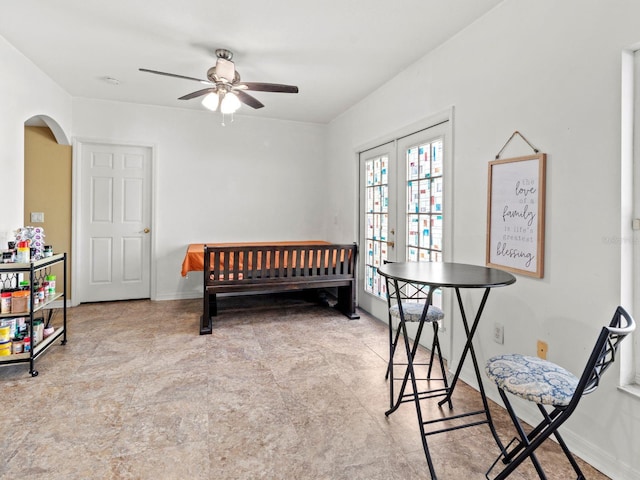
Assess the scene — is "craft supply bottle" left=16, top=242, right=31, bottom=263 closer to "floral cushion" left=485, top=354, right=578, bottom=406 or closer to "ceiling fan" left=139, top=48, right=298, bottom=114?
"ceiling fan" left=139, top=48, right=298, bottom=114

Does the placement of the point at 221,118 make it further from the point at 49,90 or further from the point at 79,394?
the point at 79,394

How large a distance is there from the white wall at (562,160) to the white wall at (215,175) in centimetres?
301

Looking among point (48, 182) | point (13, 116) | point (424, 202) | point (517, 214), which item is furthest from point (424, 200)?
point (48, 182)

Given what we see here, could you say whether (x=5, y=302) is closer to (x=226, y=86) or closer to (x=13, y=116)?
(x=13, y=116)

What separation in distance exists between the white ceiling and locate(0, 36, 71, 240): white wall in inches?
5.4

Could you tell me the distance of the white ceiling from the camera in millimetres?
2367

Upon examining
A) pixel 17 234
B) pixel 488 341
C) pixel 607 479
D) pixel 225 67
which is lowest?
pixel 607 479

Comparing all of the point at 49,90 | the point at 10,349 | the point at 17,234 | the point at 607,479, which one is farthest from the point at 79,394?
the point at 49,90

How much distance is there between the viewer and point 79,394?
225 centimetres

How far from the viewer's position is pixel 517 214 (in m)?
2.10

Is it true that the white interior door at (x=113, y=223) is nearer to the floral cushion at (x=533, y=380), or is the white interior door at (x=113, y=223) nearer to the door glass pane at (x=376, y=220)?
the door glass pane at (x=376, y=220)

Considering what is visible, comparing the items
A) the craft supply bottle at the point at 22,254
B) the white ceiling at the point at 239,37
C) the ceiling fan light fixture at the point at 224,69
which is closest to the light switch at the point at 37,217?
the white ceiling at the point at 239,37

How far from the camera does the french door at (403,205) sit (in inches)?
113

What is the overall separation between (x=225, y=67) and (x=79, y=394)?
8.58 feet
